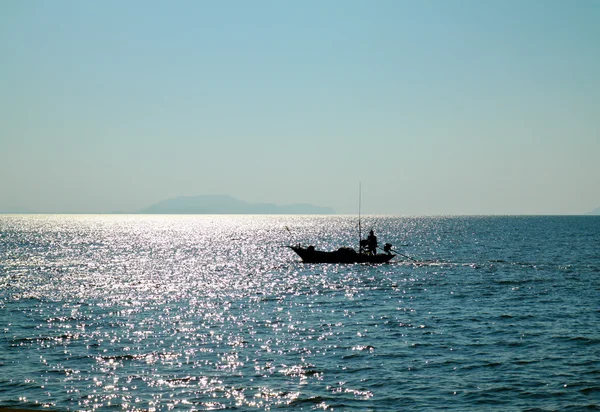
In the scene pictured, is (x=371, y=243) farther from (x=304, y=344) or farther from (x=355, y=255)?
(x=304, y=344)

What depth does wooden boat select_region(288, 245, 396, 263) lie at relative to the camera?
71.1 meters

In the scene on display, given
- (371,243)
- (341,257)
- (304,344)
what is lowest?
(304,344)

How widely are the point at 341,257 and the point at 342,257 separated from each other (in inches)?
6.7

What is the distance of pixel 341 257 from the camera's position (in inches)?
2869

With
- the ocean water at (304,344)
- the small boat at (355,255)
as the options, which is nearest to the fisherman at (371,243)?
the small boat at (355,255)

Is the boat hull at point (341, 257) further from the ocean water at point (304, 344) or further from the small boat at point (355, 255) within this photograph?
the ocean water at point (304, 344)

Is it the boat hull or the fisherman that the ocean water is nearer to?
the fisherman

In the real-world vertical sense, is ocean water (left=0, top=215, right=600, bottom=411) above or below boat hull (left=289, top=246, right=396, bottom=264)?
below

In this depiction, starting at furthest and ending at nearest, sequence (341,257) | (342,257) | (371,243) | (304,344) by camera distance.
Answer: (341,257)
(342,257)
(371,243)
(304,344)

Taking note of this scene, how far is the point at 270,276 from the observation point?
60.8m

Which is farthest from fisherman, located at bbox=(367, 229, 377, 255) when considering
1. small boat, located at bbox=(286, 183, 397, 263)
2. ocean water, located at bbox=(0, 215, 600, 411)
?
ocean water, located at bbox=(0, 215, 600, 411)

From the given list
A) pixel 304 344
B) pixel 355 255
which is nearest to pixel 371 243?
pixel 355 255

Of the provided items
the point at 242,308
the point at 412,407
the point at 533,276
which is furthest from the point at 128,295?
the point at 533,276

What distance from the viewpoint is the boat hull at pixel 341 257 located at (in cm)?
7112
